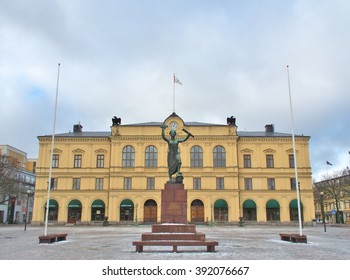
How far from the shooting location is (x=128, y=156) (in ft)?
190

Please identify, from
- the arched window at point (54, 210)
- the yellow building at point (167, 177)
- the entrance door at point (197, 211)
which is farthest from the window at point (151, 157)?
the arched window at point (54, 210)

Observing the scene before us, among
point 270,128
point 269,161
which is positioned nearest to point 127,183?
point 269,161

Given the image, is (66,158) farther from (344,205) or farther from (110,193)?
(344,205)

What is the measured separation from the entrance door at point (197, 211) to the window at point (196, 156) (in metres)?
5.81

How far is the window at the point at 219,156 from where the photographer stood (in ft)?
190

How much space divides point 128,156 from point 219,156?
48.8 ft

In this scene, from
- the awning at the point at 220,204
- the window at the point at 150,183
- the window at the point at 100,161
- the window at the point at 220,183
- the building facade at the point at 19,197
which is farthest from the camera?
the building facade at the point at 19,197

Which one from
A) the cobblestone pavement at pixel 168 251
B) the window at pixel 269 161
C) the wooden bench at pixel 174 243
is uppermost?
the window at pixel 269 161

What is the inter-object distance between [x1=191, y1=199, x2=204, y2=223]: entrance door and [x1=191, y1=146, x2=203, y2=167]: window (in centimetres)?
581

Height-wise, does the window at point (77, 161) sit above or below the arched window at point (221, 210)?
above

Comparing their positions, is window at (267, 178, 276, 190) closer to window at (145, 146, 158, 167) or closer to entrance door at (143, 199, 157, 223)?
window at (145, 146, 158, 167)

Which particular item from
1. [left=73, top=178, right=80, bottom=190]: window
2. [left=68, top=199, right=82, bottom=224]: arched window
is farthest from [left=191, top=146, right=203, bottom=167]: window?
[left=68, top=199, right=82, bottom=224]: arched window

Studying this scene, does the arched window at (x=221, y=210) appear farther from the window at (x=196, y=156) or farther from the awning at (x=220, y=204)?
the window at (x=196, y=156)
